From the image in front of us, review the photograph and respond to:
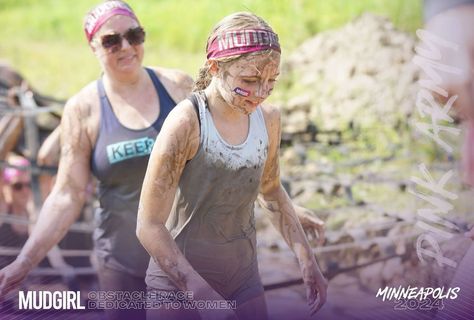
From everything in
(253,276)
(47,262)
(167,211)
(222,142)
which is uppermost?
(222,142)

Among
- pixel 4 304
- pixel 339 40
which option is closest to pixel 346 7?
pixel 339 40

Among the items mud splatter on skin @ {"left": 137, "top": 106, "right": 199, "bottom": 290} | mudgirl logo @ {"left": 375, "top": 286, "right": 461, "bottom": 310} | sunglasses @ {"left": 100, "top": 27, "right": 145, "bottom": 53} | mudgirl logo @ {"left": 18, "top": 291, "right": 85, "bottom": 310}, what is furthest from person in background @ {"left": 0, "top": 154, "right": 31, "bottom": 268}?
mud splatter on skin @ {"left": 137, "top": 106, "right": 199, "bottom": 290}

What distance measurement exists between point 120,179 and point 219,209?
2.35 ft

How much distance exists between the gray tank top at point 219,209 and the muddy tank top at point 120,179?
58 cm

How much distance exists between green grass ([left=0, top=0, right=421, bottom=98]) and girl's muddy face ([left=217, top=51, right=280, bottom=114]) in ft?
11.9

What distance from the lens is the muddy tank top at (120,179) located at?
2.76 meters

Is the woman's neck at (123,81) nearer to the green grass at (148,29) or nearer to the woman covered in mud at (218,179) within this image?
the woman covered in mud at (218,179)

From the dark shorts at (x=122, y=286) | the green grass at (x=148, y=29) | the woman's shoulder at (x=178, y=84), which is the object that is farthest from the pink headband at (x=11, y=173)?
the woman's shoulder at (x=178, y=84)

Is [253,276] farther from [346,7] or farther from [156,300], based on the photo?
[346,7]

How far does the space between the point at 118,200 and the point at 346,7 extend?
3.71 meters

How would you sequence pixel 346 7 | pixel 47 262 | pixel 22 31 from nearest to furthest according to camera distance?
1. pixel 47 262
2. pixel 346 7
3. pixel 22 31

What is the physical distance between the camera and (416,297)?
3000 millimetres

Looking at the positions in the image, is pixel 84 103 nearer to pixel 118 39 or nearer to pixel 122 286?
pixel 118 39

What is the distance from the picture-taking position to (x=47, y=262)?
201 inches
